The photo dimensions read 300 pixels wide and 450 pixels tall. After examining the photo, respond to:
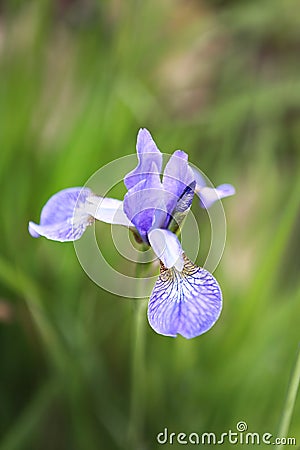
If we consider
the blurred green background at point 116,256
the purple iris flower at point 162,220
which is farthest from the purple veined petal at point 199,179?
the blurred green background at point 116,256

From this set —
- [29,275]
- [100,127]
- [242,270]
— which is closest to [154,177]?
[29,275]

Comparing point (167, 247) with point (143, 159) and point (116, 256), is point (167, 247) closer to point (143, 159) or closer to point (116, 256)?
point (143, 159)

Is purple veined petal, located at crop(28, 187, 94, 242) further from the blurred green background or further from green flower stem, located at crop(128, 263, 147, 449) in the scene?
the blurred green background

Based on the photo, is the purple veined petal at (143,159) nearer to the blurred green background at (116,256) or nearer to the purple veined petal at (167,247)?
the purple veined petal at (167,247)

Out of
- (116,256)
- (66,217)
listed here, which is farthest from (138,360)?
(116,256)

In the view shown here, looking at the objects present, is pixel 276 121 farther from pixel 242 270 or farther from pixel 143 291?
pixel 143 291

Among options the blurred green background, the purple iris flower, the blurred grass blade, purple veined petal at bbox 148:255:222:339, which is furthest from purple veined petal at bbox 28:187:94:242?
the blurred grass blade
